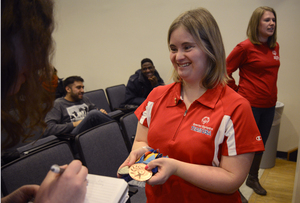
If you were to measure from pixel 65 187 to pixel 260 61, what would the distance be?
86.9 inches

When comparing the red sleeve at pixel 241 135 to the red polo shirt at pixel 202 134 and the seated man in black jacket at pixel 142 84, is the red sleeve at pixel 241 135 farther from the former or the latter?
the seated man in black jacket at pixel 142 84

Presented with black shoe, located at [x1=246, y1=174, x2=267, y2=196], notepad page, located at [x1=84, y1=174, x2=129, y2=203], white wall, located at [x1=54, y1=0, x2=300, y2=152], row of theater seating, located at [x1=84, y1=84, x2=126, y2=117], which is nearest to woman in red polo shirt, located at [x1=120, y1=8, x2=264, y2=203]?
notepad page, located at [x1=84, y1=174, x2=129, y2=203]

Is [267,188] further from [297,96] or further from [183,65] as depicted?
[183,65]

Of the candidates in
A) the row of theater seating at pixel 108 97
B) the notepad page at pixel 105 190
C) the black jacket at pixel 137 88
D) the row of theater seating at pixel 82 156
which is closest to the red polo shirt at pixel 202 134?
the notepad page at pixel 105 190

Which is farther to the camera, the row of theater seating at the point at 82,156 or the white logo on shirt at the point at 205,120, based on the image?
the row of theater seating at the point at 82,156

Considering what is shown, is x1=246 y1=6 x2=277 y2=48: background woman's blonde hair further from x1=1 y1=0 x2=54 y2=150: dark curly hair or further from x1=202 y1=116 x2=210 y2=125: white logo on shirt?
x1=1 y1=0 x2=54 y2=150: dark curly hair

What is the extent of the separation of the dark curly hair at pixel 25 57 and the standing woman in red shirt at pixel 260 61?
2.01 meters

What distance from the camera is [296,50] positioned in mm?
3078

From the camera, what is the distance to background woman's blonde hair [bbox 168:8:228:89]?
0.93 metres

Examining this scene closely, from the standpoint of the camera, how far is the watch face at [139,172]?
0.82m

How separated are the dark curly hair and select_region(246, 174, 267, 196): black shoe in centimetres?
259

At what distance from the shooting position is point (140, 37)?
13.8ft

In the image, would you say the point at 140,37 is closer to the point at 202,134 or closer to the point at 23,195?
the point at 202,134

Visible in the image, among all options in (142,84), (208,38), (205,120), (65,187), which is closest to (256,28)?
(208,38)
